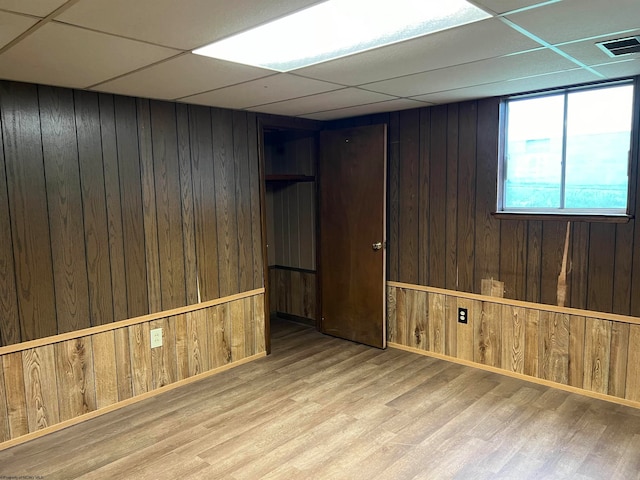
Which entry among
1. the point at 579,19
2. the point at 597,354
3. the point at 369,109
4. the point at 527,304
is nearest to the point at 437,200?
the point at 369,109

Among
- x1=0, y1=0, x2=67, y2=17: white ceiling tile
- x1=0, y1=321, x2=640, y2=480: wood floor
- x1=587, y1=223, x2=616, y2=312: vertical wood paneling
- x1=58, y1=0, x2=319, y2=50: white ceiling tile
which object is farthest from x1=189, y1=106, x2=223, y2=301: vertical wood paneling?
x1=587, y1=223, x2=616, y2=312: vertical wood paneling

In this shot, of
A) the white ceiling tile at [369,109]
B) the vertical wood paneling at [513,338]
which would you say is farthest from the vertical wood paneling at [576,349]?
the white ceiling tile at [369,109]

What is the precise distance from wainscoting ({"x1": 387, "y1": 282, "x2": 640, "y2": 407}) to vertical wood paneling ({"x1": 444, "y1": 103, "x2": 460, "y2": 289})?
0.21 m

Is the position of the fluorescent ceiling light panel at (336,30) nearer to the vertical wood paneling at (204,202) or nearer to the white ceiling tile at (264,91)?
the white ceiling tile at (264,91)

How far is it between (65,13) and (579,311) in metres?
3.42

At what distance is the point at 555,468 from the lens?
243 cm

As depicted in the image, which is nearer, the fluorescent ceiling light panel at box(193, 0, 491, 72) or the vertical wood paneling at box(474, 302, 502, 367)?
the fluorescent ceiling light panel at box(193, 0, 491, 72)

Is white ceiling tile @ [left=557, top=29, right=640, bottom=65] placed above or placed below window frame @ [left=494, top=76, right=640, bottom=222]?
above

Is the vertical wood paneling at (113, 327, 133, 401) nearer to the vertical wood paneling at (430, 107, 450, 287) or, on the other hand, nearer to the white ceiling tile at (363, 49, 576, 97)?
the white ceiling tile at (363, 49, 576, 97)

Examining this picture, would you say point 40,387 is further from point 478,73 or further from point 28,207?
point 478,73

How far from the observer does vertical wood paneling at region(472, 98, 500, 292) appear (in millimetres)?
3523

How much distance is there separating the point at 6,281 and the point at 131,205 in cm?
87

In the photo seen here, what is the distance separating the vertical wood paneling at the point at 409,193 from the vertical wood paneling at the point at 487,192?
549 millimetres

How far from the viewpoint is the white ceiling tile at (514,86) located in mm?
2823
